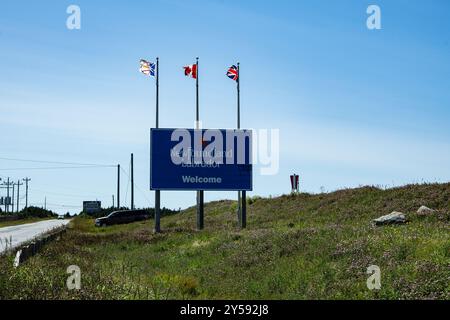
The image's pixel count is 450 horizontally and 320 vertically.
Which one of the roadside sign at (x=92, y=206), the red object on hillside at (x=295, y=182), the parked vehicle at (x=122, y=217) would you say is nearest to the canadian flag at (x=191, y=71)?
the red object on hillside at (x=295, y=182)

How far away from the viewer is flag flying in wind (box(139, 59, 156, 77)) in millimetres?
39125

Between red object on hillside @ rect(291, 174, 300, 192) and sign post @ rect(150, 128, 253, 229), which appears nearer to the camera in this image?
sign post @ rect(150, 128, 253, 229)

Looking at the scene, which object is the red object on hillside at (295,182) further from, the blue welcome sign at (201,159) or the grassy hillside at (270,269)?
the grassy hillside at (270,269)

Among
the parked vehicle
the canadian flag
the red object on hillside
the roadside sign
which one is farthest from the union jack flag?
the roadside sign

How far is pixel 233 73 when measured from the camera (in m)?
39.3

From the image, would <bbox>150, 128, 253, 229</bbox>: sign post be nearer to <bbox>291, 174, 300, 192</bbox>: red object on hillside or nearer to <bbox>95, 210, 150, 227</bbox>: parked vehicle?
<bbox>291, 174, 300, 192</bbox>: red object on hillside

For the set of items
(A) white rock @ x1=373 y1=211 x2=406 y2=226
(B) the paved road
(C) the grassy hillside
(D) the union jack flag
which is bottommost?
(B) the paved road

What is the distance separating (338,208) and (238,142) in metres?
7.22

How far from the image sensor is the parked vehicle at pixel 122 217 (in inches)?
2474

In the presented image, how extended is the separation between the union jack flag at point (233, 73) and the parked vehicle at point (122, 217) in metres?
28.9

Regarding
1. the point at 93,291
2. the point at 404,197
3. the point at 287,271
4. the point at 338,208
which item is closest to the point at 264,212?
the point at 338,208

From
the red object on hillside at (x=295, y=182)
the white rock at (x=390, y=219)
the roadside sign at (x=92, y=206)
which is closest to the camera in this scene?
the white rock at (x=390, y=219)

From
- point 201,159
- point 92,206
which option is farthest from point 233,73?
point 92,206

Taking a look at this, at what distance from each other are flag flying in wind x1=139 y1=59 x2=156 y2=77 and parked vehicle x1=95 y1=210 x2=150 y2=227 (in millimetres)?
27216
